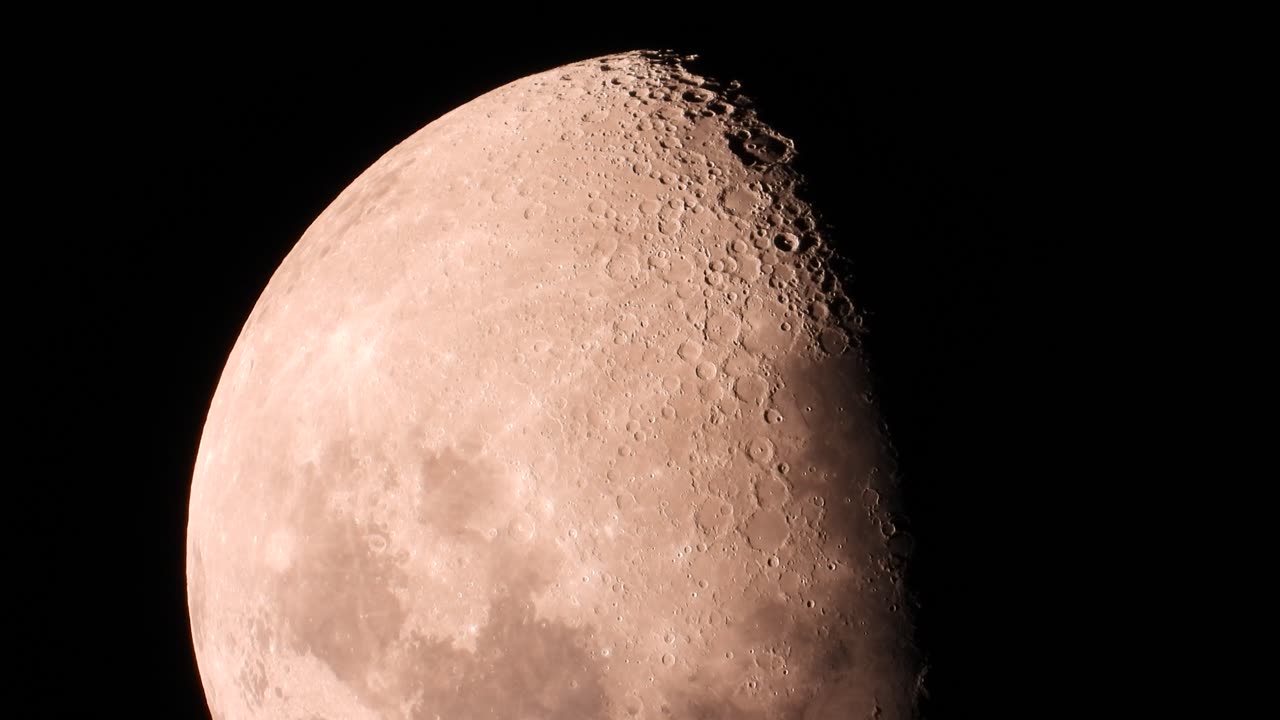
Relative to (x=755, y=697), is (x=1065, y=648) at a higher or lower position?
higher

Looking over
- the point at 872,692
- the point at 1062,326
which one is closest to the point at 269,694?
the point at 872,692

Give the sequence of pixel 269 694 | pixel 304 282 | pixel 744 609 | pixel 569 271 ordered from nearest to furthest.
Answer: pixel 744 609, pixel 569 271, pixel 269 694, pixel 304 282

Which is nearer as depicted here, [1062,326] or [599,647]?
[599,647]

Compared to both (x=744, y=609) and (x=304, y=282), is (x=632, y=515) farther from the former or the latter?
(x=304, y=282)

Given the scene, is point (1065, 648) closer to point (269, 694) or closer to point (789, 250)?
point (789, 250)

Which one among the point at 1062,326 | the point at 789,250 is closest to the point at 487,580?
the point at 789,250

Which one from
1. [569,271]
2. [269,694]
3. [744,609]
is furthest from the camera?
[269,694]

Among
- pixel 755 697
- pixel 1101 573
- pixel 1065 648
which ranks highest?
pixel 1101 573
